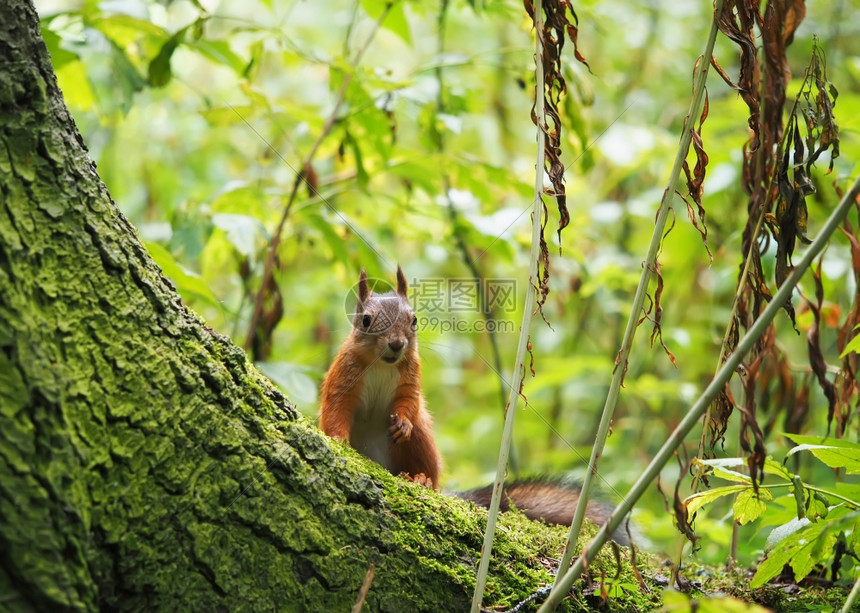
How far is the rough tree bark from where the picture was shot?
113cm

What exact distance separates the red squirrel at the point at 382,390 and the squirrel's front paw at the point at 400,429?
37 millimetres

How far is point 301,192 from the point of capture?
3.46 metres

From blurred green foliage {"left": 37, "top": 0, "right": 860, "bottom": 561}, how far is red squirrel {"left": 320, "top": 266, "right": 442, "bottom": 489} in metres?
0.13

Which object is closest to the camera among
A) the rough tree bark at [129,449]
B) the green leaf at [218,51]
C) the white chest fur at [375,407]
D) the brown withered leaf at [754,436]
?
the rough tree bark at [129,449]

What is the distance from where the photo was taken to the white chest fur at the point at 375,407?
2.81 metres

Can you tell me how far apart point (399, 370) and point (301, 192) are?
1092 millimetres

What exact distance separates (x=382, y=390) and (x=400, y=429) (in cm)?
39

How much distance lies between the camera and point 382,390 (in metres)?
2.86

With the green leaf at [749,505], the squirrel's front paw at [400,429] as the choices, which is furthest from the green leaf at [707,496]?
the squirrel's front paw at [400,429]

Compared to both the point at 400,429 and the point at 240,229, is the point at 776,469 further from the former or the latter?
the point at 240,229

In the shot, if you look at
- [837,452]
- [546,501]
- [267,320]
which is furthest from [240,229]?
[837,452]

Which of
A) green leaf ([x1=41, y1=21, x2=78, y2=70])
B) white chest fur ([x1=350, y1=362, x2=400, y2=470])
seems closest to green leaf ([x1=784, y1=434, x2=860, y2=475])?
white chest fur ([x1=350, y1=362, x2=400, y2=470])

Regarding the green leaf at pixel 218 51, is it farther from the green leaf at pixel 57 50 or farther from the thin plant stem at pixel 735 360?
the thin plant stem at pixel 735 360

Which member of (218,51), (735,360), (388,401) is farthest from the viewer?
(218,51)
